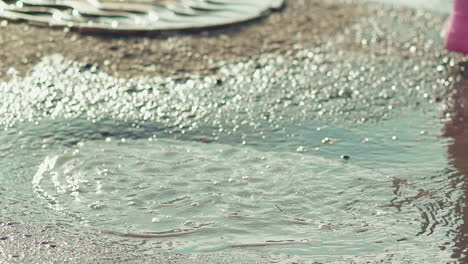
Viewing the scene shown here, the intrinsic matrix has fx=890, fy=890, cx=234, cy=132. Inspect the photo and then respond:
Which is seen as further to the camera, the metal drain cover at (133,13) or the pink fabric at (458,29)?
the metal drain cover at (133,13)

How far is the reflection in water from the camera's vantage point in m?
3.70

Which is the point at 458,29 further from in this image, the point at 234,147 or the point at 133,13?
the point at 133,13

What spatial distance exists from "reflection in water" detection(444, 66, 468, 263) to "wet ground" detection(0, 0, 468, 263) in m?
0.01

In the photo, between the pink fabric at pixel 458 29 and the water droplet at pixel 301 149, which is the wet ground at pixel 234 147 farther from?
the pink fabric at pixel 458 29

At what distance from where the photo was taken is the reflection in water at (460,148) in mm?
3697

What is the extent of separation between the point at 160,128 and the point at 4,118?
2.77ft

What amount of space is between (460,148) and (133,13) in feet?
10.3

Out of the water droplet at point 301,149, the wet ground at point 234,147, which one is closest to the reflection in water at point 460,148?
the wet ground at point 234,147

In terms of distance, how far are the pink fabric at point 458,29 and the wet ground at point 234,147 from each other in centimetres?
18

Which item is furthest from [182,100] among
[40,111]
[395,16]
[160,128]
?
[395,16]

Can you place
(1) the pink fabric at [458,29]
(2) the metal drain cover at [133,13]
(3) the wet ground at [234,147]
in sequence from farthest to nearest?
(2) the metal drain cover at [133,13]
(1) the pink fabric at [458,29]
(3) the wet ground at [234,147]

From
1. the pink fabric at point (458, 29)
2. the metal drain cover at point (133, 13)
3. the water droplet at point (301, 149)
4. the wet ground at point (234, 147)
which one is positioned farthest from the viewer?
the metal drain cover at point (133, 13)

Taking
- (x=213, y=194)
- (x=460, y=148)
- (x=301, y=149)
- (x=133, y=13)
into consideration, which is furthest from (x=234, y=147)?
(x=133, y=13)

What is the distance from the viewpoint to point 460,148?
4.72 metres
